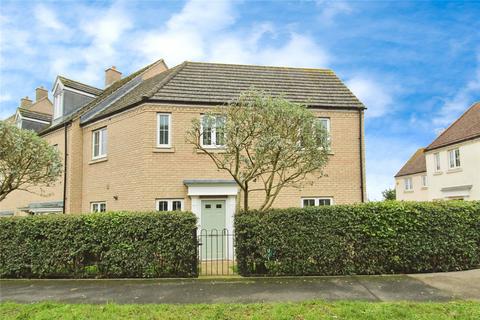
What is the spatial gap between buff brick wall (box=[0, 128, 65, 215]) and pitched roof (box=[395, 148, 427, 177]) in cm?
3323

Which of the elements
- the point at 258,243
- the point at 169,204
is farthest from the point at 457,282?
Answer: the point at 169,204

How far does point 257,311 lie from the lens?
6.52 m

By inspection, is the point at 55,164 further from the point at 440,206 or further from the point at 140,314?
the point at 440,206

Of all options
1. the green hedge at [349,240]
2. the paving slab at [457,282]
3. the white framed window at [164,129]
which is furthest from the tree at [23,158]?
the paving slab at [457,282]

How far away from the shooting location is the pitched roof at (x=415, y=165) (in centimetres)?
3728

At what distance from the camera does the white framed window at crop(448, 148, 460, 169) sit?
25.6 m

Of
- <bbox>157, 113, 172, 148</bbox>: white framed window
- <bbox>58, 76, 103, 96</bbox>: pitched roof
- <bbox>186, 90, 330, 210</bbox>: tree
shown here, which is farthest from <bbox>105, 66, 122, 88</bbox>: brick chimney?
<bbox>186, 90, 330, 210</bbox>: tree

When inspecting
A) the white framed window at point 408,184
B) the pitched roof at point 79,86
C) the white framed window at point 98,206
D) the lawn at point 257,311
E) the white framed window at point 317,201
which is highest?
the pitched roof at point 79,86

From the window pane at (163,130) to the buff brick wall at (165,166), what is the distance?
0.88 feet

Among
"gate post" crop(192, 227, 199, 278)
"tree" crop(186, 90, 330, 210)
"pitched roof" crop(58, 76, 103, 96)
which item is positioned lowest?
"gate post" crop(192, 227, 199, 278)

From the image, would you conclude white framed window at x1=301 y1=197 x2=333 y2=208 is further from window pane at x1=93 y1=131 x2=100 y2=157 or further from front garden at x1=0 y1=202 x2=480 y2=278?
window pane at x1=93 y1=131 x2=100 y2=157

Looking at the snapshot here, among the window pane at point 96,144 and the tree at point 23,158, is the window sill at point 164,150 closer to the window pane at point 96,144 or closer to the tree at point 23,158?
the window pane at point 96,144

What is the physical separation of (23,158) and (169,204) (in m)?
5.65

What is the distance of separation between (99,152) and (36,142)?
3.33 meters
